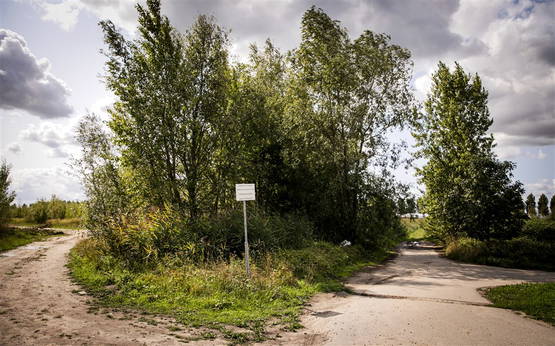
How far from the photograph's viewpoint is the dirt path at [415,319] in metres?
5.85

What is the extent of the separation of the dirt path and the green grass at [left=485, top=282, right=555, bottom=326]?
401 millimetres

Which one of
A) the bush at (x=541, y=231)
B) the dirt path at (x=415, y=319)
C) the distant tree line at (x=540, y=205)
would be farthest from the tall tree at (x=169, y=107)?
the distant tree line at (x=540, y=205)

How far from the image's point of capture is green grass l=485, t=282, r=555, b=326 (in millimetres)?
7355

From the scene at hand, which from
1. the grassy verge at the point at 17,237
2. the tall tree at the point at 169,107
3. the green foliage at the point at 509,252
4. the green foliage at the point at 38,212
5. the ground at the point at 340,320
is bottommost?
the green foliage at the point at 509,252

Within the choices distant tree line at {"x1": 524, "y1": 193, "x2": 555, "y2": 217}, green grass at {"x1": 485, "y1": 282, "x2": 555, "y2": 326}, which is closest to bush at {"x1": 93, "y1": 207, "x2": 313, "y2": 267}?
green grass at {"x1": 485, "y1": 282, "x2": 555, "y2": 326}

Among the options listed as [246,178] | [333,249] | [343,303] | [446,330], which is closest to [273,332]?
[343,303]

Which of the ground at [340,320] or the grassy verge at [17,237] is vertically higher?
the grassy verge at [17,237]

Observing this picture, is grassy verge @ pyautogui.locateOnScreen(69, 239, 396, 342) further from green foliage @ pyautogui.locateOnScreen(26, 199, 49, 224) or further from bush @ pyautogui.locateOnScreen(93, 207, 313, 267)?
green foliage @ pyautogui.locateOnScreen(26, 199, 49, 224)

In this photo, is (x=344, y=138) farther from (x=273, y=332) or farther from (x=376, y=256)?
(x=273, y=332)

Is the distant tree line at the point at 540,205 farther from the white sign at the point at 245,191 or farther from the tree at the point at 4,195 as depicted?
the tree at the point at 4,195

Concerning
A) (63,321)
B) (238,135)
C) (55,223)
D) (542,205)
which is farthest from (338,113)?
(542,205)

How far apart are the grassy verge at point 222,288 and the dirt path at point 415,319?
0.79 m

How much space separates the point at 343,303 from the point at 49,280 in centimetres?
1024

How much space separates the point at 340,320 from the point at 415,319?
169cm
